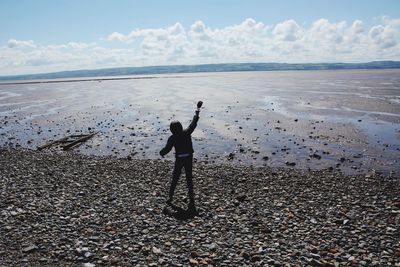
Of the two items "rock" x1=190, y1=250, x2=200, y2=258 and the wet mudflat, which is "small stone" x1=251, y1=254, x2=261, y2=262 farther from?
the wet mudflat

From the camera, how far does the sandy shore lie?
10492mm

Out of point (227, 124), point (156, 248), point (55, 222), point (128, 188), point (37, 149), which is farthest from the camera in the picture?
point (227, 124)

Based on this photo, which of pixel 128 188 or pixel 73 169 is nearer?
pixel 128 188

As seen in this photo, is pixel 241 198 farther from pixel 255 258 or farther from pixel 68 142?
pixel 68 142

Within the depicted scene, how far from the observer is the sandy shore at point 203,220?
413 inches

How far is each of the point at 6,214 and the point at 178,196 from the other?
6.65m

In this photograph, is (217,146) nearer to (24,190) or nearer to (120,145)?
(120,145)

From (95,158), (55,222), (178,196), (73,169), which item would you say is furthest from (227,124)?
(55,222)

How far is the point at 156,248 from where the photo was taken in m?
11.0

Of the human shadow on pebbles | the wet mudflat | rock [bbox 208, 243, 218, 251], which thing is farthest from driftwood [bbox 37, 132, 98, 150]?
rock [bbox 208, 243, 218, 251]

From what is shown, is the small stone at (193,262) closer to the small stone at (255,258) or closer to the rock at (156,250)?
the rock at (156,250)

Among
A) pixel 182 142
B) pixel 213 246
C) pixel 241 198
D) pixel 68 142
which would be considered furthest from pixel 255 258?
pixel 68 142

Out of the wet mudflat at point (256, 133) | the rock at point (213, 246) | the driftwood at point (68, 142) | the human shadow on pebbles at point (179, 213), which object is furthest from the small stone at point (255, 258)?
the driftwood at point (68, 142)

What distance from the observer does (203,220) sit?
13.2m
